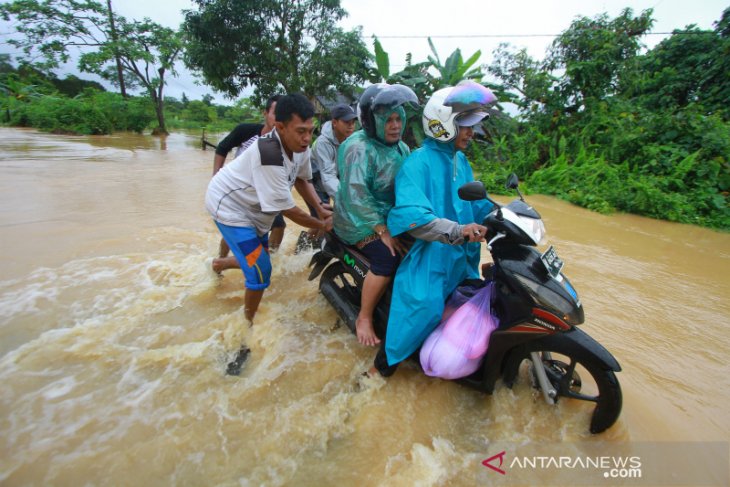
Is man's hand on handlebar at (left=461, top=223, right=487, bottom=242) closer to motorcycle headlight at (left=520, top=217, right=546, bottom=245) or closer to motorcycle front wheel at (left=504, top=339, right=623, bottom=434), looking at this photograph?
motorcycle headlight at (left=520, top=217, right=546, bottom=245)

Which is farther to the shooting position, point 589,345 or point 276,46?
point 276,46

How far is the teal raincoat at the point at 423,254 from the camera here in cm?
203

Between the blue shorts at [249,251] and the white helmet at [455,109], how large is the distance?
4.53 ft

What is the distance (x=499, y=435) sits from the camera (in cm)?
204

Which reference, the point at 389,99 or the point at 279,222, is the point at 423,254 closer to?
the point at 389,99

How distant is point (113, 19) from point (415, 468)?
24.2 meters

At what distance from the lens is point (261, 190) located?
2.36m

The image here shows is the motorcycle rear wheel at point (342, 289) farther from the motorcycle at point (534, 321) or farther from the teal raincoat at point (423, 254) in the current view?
the motorcycle at point (534, 321)

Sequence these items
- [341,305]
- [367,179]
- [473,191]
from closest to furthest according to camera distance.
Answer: [473,191] < [367,179] < [341,305]

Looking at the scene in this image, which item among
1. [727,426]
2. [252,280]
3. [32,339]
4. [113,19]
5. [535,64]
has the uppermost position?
[113,19]

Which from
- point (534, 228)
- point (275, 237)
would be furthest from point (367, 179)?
point (275, 237)

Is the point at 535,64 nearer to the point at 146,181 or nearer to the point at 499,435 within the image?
the point at 146,181

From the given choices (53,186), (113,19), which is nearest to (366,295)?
(53,186)

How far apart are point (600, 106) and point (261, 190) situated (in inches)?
401
